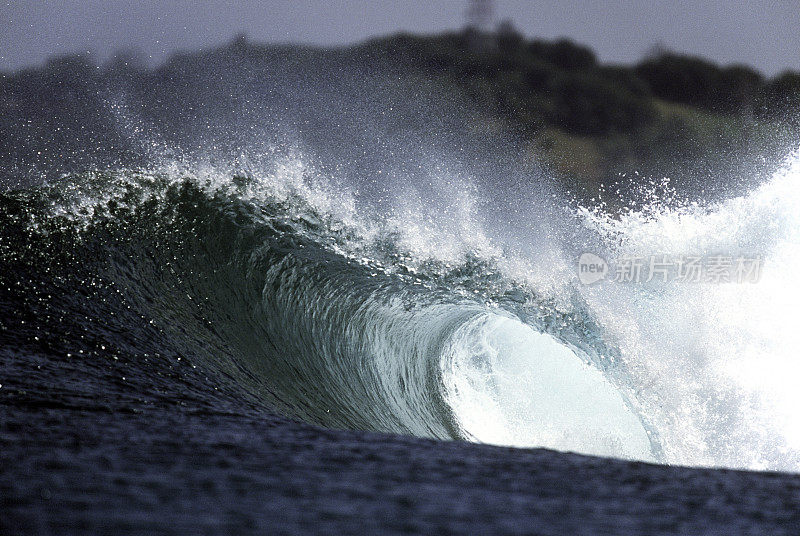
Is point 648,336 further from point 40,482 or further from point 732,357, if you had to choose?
point 40,482

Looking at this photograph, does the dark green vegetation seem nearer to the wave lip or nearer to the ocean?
the ocean

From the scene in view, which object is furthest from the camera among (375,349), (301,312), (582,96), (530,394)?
(582,96)

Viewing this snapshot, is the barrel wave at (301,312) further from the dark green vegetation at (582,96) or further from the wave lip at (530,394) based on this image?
the dark green vegetation at (582,96)

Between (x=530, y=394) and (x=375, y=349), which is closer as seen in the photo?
(x=375, y=349)

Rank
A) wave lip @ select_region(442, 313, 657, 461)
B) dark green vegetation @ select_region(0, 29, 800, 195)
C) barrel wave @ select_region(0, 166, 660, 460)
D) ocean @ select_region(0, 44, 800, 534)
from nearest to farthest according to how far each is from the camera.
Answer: ocean @ select_region(0, 44, 800, 534), barrel wave @ select_region(0, 166, 660, 460), wave lip @ select_region(442, 313, 657, 461), dark green vegetation @ select_region(0, 29, 800, 195)

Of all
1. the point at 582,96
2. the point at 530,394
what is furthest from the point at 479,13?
the point at 530,394

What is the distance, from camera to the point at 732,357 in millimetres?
5961

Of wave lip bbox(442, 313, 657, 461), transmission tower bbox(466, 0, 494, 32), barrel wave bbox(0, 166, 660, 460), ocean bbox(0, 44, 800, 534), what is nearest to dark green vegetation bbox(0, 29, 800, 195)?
transmission tower bbox(466, 0, 494, 32)

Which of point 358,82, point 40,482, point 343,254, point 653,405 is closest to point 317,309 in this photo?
point 343,254

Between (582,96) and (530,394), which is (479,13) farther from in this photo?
(530,394)

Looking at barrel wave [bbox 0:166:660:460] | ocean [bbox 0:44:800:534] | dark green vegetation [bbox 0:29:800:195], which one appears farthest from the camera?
dark green vegetation [bbox 0:29:800:195]

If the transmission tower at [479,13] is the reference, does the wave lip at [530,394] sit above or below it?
below

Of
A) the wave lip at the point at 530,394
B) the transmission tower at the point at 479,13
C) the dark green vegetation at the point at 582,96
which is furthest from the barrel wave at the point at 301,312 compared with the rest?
the transmission tower at the point at 479,13

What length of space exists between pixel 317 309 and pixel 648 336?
2.56 m
